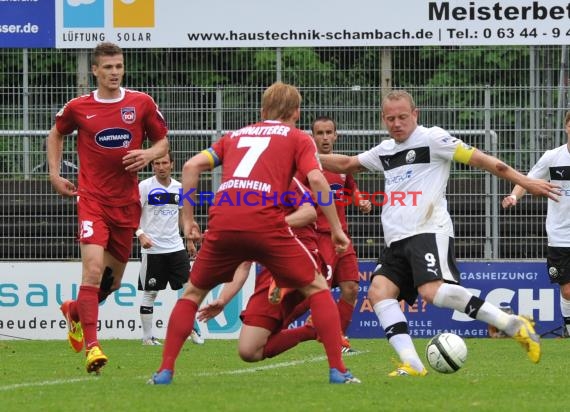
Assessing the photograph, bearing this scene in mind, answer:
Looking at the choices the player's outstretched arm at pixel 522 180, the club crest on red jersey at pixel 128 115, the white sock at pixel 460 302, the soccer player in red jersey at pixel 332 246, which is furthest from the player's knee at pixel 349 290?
the player's outstretched arm at pixel 522 180

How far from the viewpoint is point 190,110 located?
15711 millimetres

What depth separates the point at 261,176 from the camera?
765 centimetres

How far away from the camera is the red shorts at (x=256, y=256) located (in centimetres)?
764

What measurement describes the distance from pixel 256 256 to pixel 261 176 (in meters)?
0.49

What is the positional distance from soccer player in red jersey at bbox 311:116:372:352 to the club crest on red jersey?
247 centimetres

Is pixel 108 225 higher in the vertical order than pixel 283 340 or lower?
higher

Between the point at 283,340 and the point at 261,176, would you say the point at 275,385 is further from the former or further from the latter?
the point at 261,176

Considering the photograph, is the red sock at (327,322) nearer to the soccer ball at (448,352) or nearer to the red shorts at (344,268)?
the soccer ball at (448,352)

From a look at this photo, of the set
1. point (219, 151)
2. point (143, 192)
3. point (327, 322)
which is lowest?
point (327, 322)

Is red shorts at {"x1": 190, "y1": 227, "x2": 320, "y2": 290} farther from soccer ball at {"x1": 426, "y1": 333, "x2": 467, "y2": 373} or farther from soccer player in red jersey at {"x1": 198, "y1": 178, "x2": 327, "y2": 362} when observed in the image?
soccer ball at {"x1": 426, "y1": 333, "x2": 467, "y2": 373}

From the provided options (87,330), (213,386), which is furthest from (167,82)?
(213,386)

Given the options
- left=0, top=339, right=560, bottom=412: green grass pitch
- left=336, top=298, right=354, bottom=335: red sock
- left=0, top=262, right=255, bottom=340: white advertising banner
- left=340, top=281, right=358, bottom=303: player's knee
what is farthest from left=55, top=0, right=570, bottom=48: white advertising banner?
left=0, top=339, right=560, bottom=412: green grass pitch

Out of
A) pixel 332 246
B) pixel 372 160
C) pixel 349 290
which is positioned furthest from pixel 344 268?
pixel 372 160

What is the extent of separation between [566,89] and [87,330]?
27.6 ft
